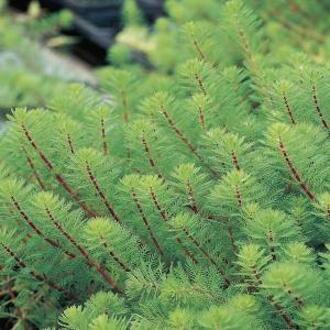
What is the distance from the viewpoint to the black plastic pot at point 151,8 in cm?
399

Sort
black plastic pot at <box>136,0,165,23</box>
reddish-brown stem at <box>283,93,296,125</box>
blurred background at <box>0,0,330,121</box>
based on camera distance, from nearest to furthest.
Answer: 1. reddish-brown stem at <box>283,93,296,125</box>
2. blurred background at <box>0,0,330,121</box>
3. black plastic pot at <box>136,0,165,23</box>

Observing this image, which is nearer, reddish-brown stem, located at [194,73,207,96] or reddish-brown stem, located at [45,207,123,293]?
reddish-brown stem, located at [45,207,123,293]

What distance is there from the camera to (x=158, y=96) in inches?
54.3

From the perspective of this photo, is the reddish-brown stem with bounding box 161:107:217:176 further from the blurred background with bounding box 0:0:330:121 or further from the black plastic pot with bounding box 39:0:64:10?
the black plastic pot with bounding box 39:0:64:10

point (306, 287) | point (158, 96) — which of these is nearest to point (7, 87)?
point (158, 96)

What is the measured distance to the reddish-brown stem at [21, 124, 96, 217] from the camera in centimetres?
136

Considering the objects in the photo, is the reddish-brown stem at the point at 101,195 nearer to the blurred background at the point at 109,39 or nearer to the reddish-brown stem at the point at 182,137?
the reddish-brown stem at the point at 182,137

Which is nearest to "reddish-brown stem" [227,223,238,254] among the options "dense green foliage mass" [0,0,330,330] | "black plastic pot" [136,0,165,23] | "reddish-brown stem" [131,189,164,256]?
"dense green foliage mass" [0,0,330,330]

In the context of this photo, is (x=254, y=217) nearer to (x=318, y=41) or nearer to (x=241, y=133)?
(x=241, y=133)

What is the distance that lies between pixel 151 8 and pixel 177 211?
291 centimetres

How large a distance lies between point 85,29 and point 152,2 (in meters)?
0.39

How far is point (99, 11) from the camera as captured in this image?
4.19 m

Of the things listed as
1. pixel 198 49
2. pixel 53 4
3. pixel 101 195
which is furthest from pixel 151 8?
pixel 101 195

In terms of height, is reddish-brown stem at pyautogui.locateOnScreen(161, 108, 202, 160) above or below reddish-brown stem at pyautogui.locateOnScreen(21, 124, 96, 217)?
above
